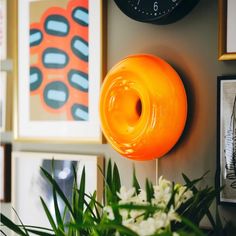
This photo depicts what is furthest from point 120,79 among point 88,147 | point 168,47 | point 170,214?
point 170,214

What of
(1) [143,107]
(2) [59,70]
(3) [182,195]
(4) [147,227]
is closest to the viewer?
(4) [147,227]

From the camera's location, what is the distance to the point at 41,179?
132 centimetres

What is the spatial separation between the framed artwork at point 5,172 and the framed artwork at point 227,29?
28.2 inches

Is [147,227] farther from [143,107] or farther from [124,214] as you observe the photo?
[143,107]

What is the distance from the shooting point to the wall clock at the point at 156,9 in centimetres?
104

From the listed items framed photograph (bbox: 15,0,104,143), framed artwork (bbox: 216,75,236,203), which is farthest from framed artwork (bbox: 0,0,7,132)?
framed artwork (bbox: 216,75,236,203)

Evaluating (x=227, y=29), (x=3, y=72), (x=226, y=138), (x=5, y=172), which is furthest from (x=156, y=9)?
(x=5, y=172)

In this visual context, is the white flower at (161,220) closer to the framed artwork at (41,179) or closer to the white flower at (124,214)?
the white flower at (124,214)

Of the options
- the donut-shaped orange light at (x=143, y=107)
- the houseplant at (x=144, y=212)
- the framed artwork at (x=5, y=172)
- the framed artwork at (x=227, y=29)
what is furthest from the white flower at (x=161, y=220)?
the framed artwork at (x=5, y=172)

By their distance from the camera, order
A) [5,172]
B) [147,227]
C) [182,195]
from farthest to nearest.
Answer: [5,172], [182,195], [147,227]

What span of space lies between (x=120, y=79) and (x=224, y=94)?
23 centimetres

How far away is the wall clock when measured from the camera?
1.04 m

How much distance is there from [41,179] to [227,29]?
65cm

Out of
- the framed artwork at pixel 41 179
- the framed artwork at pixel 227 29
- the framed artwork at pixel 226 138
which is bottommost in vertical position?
the framed artwork at pixel 41 179
